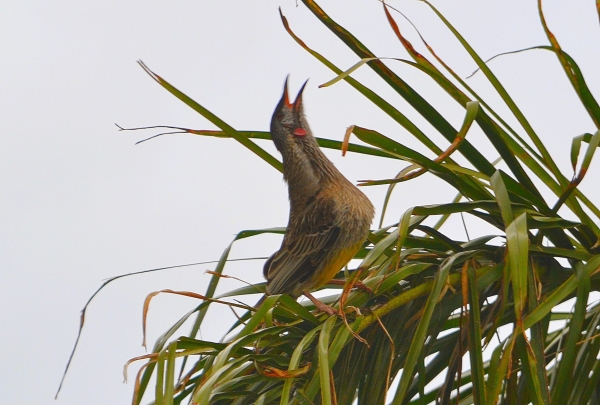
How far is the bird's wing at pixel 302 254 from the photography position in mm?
3883

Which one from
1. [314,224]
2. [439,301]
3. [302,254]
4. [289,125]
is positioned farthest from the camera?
[289,125]

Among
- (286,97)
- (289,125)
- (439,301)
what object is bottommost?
(439,301)

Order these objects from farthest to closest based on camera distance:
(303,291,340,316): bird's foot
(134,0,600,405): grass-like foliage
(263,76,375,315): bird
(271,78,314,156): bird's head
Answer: (271,78,314,156): bird's head, (263,76,375,315): bird, (303,291,340,316): bird's foot, (134,0,600,405): grass-like foliage

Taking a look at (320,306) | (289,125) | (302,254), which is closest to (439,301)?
(320,306)

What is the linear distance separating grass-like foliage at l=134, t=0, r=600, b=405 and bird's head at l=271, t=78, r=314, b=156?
1396 millimetres

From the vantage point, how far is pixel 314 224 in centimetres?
402

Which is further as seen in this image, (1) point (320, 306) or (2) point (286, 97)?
(2) point (286, 97)

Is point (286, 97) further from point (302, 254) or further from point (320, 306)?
point (320, 306)

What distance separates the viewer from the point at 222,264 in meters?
3.07

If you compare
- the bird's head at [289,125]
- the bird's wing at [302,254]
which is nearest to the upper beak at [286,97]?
the bird's head at [289,125]

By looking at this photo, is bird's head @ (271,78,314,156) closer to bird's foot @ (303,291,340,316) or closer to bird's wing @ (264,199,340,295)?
bird's wing @ (264,199,340,295)

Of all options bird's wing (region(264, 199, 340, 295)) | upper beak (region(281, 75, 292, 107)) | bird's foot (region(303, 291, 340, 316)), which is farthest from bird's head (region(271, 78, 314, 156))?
bird's foot (region(303, 291, 340, 316))

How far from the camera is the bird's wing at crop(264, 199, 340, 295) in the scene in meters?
3.88

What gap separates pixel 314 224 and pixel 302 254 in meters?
0.19
